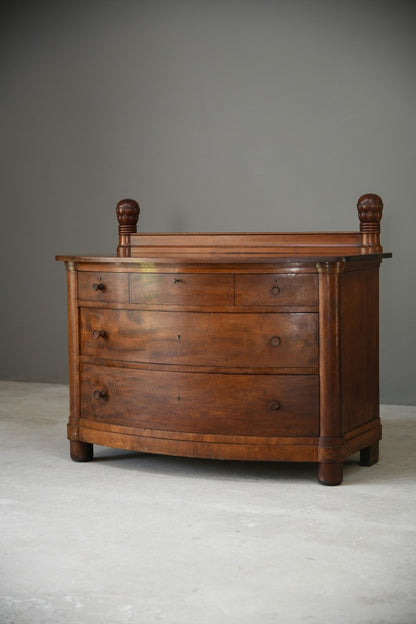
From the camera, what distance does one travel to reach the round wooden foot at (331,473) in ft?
11.8

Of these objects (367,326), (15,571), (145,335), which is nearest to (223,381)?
(145,335)

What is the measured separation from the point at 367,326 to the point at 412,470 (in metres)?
0.64

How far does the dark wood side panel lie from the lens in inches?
144

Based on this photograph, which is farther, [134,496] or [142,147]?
[142,147]

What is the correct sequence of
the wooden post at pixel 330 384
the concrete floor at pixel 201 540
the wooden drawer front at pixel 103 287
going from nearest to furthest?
the concrete floor at pixel 201 540, the wooden post at pixel 330 384, the wooden drawer front at pixel 103 287

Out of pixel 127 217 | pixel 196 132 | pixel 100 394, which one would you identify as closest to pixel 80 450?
pixel 100 394

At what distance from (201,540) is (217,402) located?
0.81 meters

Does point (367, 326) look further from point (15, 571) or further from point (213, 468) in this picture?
point (15, 571)

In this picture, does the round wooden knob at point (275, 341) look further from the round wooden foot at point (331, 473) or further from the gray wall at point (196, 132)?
the gray wall at point (196, 132)

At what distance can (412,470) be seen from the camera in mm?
3838

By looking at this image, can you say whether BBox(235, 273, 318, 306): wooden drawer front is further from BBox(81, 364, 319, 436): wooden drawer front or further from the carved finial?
the carved finial

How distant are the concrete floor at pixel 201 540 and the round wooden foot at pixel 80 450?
0.05 metres

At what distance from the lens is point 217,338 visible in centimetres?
366

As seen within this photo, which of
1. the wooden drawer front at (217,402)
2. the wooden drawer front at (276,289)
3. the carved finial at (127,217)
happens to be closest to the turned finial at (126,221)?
the carved finial at (127,217)
